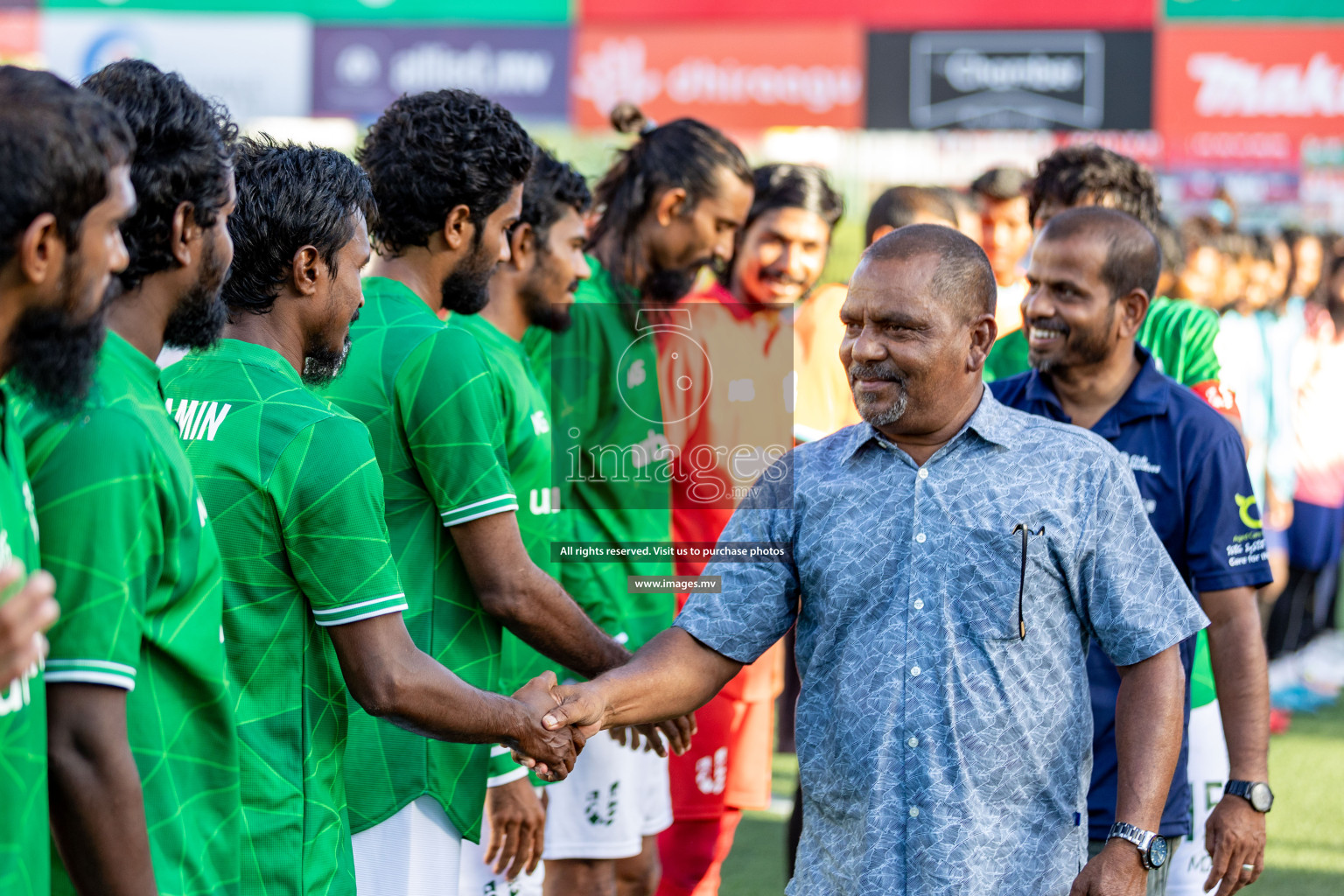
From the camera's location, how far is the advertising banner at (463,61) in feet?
33.6

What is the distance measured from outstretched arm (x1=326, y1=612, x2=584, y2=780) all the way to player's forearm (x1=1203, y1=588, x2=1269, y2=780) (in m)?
1.48

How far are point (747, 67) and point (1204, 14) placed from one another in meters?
3.16

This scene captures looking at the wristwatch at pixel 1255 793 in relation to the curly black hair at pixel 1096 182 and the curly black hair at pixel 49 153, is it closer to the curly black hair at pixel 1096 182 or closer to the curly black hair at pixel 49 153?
the curly black hair at pixel 1096 182

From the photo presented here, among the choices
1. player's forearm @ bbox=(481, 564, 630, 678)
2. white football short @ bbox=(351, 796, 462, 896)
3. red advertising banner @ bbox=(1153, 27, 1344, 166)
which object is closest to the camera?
white football short @ bbox=(351, 796, 462, 896)

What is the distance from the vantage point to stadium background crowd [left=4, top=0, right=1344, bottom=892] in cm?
761

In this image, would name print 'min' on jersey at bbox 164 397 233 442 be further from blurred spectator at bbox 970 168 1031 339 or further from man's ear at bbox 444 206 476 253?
blurred spectator at bbox 970 168 1031 339

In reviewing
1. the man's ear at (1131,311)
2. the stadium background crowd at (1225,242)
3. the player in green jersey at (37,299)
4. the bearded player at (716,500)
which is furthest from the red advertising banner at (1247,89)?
the player in green jersey at (37,299)

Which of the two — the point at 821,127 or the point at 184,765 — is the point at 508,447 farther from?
the point at 821,127

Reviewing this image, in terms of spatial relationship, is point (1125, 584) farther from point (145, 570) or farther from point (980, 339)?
point (145, 570)

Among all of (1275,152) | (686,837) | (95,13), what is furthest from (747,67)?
(686,837)

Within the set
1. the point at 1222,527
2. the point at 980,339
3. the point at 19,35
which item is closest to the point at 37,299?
the point at 980,339

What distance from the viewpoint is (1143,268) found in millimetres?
3422

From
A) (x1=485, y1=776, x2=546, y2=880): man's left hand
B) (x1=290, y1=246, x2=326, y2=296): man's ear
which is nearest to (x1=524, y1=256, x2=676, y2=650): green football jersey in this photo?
(x1=485, y1=776, x2=546, y2=880): man's left hand

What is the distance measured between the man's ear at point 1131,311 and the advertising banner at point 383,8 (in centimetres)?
763
